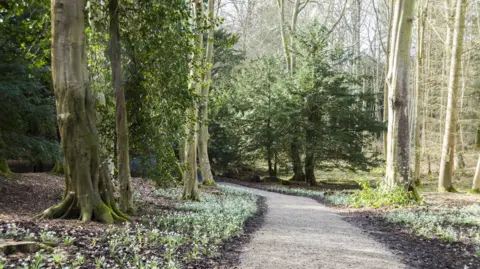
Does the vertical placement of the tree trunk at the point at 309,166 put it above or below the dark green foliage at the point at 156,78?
below

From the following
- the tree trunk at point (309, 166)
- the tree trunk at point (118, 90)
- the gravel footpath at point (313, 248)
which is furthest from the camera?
the tree trunk at point (309, 166)

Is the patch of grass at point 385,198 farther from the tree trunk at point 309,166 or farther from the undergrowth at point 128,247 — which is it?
the tree trunk at point 309,166

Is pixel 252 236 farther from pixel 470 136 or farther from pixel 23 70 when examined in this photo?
pixel 470 136

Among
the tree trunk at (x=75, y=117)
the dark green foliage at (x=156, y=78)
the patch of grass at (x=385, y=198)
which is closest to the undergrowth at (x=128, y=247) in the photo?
the tree trunk at (x=75, y=117)

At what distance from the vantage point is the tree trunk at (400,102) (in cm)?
1148

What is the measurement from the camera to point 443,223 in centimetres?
826

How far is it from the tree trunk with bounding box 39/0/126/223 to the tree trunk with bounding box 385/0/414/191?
830 cm

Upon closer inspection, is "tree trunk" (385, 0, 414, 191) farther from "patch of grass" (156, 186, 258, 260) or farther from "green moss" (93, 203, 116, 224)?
"green moss" (93, 203, 116, 224)

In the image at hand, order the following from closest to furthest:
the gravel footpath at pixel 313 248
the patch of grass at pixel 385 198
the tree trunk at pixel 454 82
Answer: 1. the gravel footpath at pixel 313 248
2. the patch of grass at pixel 385 198
3. the tree trunk at pixel 454 82

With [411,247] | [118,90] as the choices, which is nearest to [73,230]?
[118,90]

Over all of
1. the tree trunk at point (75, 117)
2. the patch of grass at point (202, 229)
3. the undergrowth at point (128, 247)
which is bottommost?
the patch of grass at point (202, 229)

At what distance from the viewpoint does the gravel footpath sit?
5324mm

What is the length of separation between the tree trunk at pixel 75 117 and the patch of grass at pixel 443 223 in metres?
5.88

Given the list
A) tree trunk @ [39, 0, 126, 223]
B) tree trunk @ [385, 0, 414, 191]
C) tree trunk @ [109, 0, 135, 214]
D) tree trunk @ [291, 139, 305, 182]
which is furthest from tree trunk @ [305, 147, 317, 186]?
tree trunk @ [39, 0, 126, 223]
